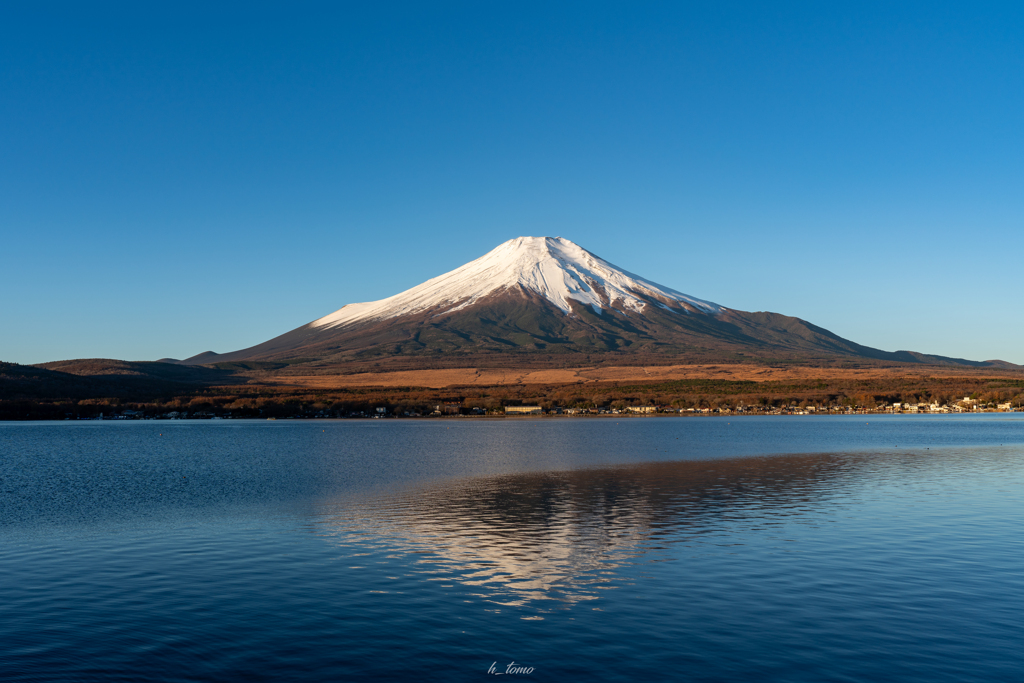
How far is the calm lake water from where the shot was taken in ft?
46.5

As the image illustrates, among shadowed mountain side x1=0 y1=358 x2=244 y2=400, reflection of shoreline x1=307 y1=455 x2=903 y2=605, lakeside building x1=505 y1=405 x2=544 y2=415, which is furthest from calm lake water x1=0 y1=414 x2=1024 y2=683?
shadowed mountain side x1=0 y1=358 x2=244 y2=400

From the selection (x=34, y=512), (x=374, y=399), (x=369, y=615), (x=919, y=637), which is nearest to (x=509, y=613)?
(x=369, y=615)

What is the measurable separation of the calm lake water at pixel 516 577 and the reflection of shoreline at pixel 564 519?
6.9 inches

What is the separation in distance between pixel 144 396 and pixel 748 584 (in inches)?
6825

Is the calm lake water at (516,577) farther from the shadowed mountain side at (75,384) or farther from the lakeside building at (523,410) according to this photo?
the shadowed mountain side at (75,384)

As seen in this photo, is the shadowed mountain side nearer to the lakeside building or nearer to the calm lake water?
the lakeside building

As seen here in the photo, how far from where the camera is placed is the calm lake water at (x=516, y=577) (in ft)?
46.5

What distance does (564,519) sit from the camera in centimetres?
2986

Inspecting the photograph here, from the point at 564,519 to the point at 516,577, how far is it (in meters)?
9.73

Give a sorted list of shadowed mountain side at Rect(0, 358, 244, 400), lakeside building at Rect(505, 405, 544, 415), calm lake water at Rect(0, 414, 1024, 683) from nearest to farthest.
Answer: calm lake water at Rect(0, 414, 1024, 683) → shadowed mountain side at Rect(0, 358, 244, 400) → lakeside building at Rect(505, 405, 544, 415)

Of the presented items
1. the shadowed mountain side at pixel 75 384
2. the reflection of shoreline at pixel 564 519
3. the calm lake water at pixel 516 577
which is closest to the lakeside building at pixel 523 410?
the shadowed mountain side at pixel 75 384

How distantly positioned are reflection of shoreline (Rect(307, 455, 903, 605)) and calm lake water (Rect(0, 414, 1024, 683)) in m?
0.17

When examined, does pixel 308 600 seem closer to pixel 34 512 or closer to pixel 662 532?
pixel 662 532

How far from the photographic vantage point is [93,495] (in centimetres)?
3694
